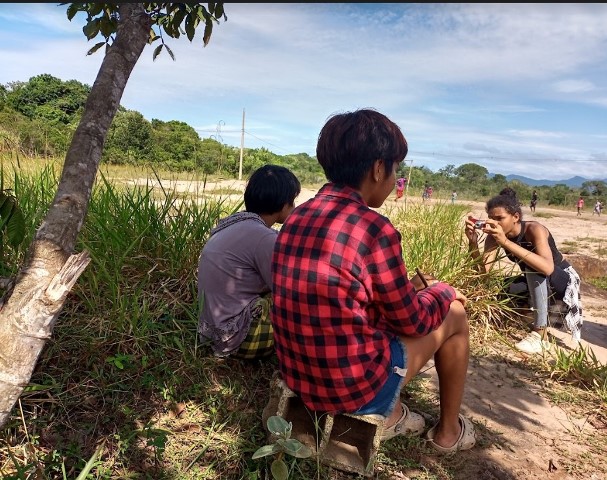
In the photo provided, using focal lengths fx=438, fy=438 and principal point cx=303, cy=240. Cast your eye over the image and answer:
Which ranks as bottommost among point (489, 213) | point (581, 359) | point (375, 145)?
point (581, 359)

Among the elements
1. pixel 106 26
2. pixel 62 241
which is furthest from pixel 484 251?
pixel 62 241

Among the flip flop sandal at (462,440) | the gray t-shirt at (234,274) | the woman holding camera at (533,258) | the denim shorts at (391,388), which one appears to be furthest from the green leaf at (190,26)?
the woman holding camera at (533,258)

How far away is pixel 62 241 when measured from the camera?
52.1 inches

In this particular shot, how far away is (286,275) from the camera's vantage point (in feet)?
4.88

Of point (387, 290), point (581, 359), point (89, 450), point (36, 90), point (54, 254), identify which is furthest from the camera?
point (36, 90)

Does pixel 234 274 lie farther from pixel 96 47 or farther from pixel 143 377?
pixel 96 47

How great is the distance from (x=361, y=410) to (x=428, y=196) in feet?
16.4

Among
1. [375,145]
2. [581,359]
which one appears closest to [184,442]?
[375,145]

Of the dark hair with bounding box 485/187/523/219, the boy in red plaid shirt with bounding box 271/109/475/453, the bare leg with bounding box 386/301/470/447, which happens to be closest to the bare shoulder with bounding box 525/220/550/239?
the dark hair with bounding box 485/187/523/219

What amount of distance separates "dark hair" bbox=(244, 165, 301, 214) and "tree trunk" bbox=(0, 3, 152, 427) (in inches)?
33.6

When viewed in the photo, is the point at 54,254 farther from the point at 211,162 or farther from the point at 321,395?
the point at 211,162

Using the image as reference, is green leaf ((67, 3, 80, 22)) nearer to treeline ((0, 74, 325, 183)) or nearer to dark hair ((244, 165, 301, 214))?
dark hair ((244, 165, 301, 214))

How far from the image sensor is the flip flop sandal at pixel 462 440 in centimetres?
190

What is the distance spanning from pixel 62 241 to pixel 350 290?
894mm
